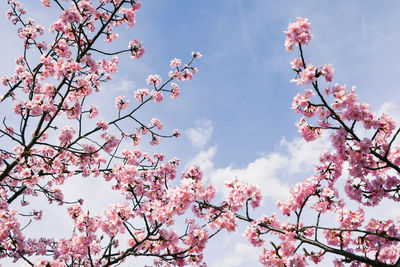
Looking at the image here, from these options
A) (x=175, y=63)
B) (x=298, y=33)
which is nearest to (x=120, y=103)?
(x=175, y=63)

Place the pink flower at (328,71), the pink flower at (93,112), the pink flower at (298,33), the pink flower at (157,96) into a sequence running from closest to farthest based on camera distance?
the pink flower at (328,71), the pink flower at (298,33), the pink flower at (93,112), the pink flower at (157,96)

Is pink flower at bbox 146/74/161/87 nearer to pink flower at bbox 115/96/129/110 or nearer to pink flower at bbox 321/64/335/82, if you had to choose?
pink flower at bbox 115/96/129/110

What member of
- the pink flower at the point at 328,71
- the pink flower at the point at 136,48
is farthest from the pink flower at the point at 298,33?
the pink flower at the point at 136,48

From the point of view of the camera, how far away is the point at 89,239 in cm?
648

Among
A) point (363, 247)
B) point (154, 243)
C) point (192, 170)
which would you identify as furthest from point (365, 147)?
point (154, 243)

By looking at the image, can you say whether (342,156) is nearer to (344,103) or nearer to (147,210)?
(344,103)

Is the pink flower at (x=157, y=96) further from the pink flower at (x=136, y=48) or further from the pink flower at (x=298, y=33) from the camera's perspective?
the pink flower at (x=298, y=33)

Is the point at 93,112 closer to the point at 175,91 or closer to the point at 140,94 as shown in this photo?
the point at 140,94

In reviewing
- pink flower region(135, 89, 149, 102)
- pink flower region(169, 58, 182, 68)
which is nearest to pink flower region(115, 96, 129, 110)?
pink flower region(135, 89, 149, 102)

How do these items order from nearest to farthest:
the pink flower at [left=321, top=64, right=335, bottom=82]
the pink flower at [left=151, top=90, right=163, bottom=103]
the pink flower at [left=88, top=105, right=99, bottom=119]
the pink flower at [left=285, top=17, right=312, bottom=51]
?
the pink flower at [left=321, top=64, right=335, bottom=82] < the pink flower at [left=285, top=17, right=312, bottom=51] < the pink flower at [left=88, top=105, right=99, bottom=119] < the pink flower at [left=151, top=90, right=163, bottom=103]

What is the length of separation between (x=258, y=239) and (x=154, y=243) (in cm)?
225

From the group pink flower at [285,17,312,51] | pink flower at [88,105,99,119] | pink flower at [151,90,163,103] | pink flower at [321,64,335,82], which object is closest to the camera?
pink flower at [321,64,335,82]

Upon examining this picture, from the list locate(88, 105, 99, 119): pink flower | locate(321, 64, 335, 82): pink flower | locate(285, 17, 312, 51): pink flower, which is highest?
locate(88, 105, 99, 119): pink flower

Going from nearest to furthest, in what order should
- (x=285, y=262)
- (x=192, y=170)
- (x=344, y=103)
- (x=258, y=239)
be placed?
1. (x=344, y=103)
2. (x=285, y=262)
3. (x=258, y=239)
4. (x=192, y=170)
